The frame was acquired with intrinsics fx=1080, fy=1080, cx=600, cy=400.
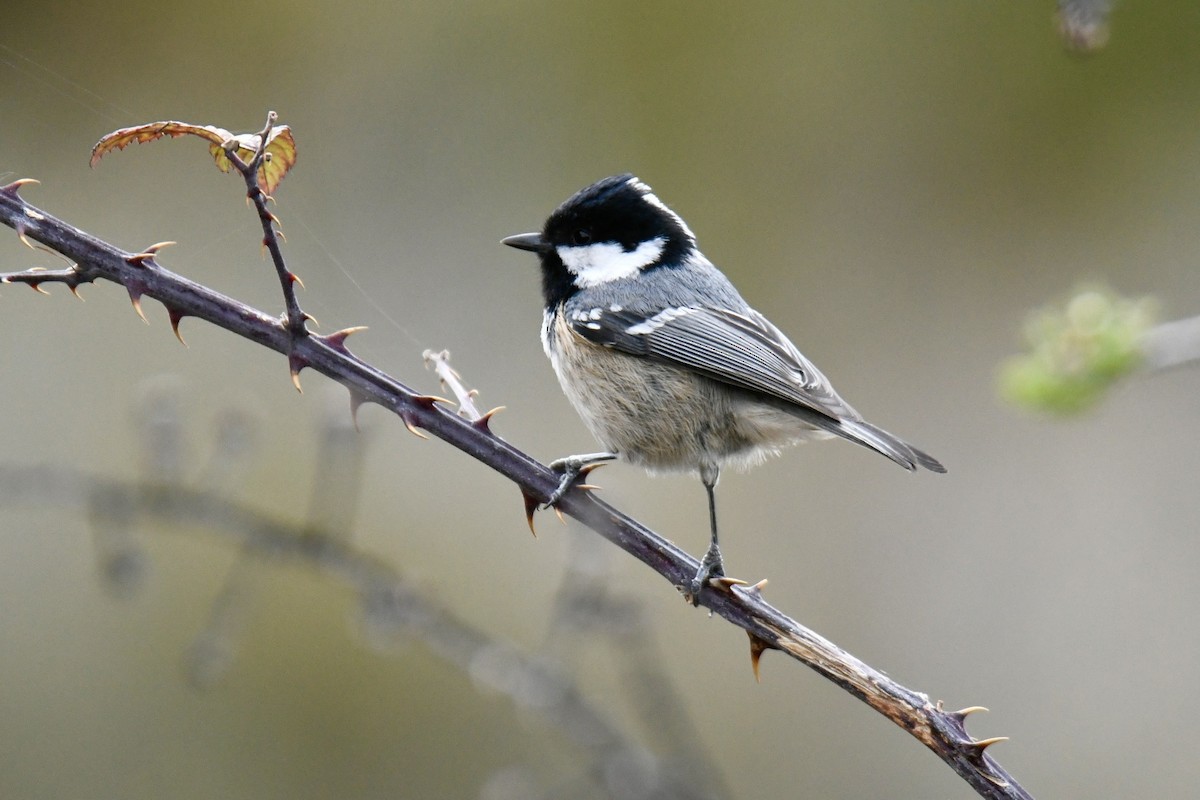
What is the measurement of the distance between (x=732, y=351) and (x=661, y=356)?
210 millimetres

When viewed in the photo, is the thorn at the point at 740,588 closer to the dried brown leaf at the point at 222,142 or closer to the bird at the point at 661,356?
the bird at the point at 661,356

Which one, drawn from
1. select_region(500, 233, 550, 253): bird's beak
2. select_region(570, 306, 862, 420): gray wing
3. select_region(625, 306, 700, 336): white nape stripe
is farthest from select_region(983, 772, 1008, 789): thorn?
select_region(500, 233, 550, 253): bird's beak

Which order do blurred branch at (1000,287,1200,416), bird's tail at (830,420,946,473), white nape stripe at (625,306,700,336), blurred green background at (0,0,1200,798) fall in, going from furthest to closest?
1. blurred green background at (0,0,1200,798)
2. white nape stripe at (625,306,700,336)
3. bird's tail at (830,420,946,473)
4. blurred branch at (1000,287,1200,416)

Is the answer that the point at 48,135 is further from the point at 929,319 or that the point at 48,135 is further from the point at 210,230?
the point at 929,319

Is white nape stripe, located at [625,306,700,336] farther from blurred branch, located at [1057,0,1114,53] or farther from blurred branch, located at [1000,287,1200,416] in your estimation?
blurred branch, located at [1057,0,1114,53]

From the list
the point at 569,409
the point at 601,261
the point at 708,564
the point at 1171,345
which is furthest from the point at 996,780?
the point at 569,409

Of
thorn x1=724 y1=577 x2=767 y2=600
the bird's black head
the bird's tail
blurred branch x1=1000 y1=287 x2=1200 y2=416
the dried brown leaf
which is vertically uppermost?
the bird's black head

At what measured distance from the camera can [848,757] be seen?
5.20 meters

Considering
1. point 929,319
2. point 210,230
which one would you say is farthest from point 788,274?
point 210,230

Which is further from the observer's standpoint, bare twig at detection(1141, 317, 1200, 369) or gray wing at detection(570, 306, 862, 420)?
gray wing at detection(570, 306, 862, 420)

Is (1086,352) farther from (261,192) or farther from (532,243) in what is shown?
(532,243)

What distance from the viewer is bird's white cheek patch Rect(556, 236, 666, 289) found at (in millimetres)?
3562

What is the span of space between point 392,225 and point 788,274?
2.33m

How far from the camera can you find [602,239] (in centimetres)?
361
